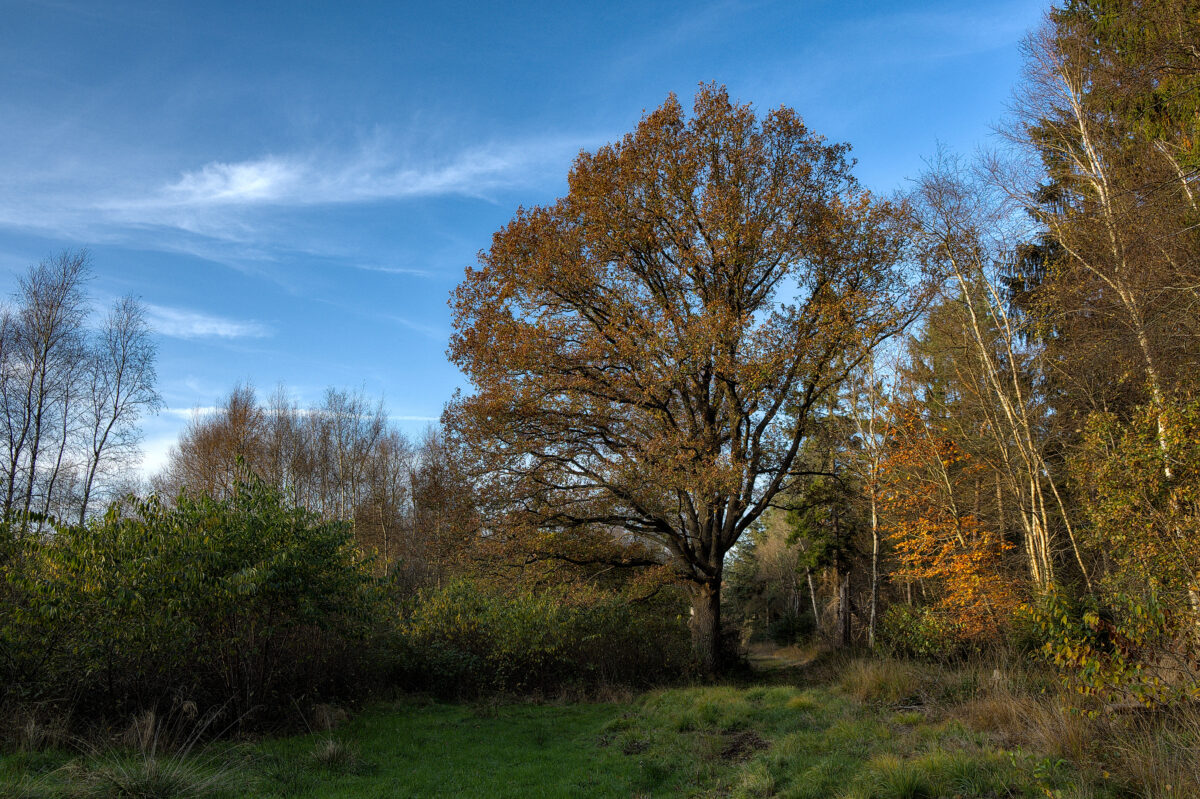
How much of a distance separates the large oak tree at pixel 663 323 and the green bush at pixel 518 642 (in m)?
2.10

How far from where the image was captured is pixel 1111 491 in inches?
339

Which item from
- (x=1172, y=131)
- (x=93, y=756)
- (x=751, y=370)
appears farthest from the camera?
(x=751, y=370)

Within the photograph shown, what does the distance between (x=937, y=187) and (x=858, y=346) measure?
5075 mm

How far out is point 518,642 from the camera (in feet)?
50.6

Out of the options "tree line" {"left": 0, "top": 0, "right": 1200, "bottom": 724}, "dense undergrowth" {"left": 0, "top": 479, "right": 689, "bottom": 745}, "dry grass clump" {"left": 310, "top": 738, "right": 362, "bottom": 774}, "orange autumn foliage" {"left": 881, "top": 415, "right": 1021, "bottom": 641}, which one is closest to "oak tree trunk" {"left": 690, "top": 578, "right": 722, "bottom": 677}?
"tree line" {"left": 0, "top": 0, "right": 1200, "bottom": 724}

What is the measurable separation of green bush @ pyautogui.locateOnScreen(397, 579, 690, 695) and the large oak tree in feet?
6.88

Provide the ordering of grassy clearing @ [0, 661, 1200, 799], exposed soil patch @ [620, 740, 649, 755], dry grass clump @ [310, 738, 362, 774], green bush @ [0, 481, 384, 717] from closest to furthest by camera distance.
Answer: grassy clearing @ [0, 661, 1200, 799] → dry grass clump @ [310, 738, 362, 774] → green bush @ [0, 481, 384, 717] → exposed soil patch @ [620, 740, 649, 755]

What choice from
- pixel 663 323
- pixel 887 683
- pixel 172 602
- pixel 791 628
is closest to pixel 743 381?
pixel 663 323

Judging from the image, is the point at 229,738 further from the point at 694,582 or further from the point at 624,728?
the point at 694,582

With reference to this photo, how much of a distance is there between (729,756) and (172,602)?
7.95 m

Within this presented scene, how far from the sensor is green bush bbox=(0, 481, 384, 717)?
860 centimetres

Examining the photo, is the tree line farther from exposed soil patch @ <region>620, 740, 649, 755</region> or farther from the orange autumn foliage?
exposed soil patch @ <region>620, 740, 649, 755</region>

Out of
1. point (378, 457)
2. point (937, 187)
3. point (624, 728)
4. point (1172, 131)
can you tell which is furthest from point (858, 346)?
point (378, 457)

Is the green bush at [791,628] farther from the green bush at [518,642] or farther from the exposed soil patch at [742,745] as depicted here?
the exposed soil patch at [742,745]
